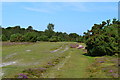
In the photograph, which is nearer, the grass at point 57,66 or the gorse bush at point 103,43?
the grass at point 57,66

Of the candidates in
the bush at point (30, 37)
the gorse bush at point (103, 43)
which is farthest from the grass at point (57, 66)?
the bush at point (30, 37)

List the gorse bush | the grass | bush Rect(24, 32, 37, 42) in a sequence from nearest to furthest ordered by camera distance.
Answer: the grass, the gorse bush, bush Rect(24, 32, 37, 42)

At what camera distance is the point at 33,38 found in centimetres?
11038

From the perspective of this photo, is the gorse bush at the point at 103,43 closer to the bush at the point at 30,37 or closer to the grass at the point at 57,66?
the grass at the point at 57,66

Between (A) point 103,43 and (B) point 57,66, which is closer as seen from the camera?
(B) point 57,66

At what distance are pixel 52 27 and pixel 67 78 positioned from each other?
533 ft

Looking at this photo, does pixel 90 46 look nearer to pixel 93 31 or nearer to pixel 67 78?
pixel 93 31

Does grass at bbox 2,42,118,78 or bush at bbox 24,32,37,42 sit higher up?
bush at bbox 24,32,37,42

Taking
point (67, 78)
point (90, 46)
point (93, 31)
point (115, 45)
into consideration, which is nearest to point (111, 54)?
point (115, 45)

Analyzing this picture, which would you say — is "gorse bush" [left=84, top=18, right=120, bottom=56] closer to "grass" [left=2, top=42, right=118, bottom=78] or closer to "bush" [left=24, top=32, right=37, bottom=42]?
"grass" [left=2, top=42, right=118, bottom=78]

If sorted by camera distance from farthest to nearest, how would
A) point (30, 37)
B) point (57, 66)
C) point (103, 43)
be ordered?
1. point (30, 37)
2. point (103, 43)
3. point (57, 66)

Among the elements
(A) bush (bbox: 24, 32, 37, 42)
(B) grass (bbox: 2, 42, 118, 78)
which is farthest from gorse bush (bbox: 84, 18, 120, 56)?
(A) bush (bbox: 24, 32, 37, 42)

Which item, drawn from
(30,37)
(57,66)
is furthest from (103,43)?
(30,37)

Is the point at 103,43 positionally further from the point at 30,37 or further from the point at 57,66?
the point at 30,37
